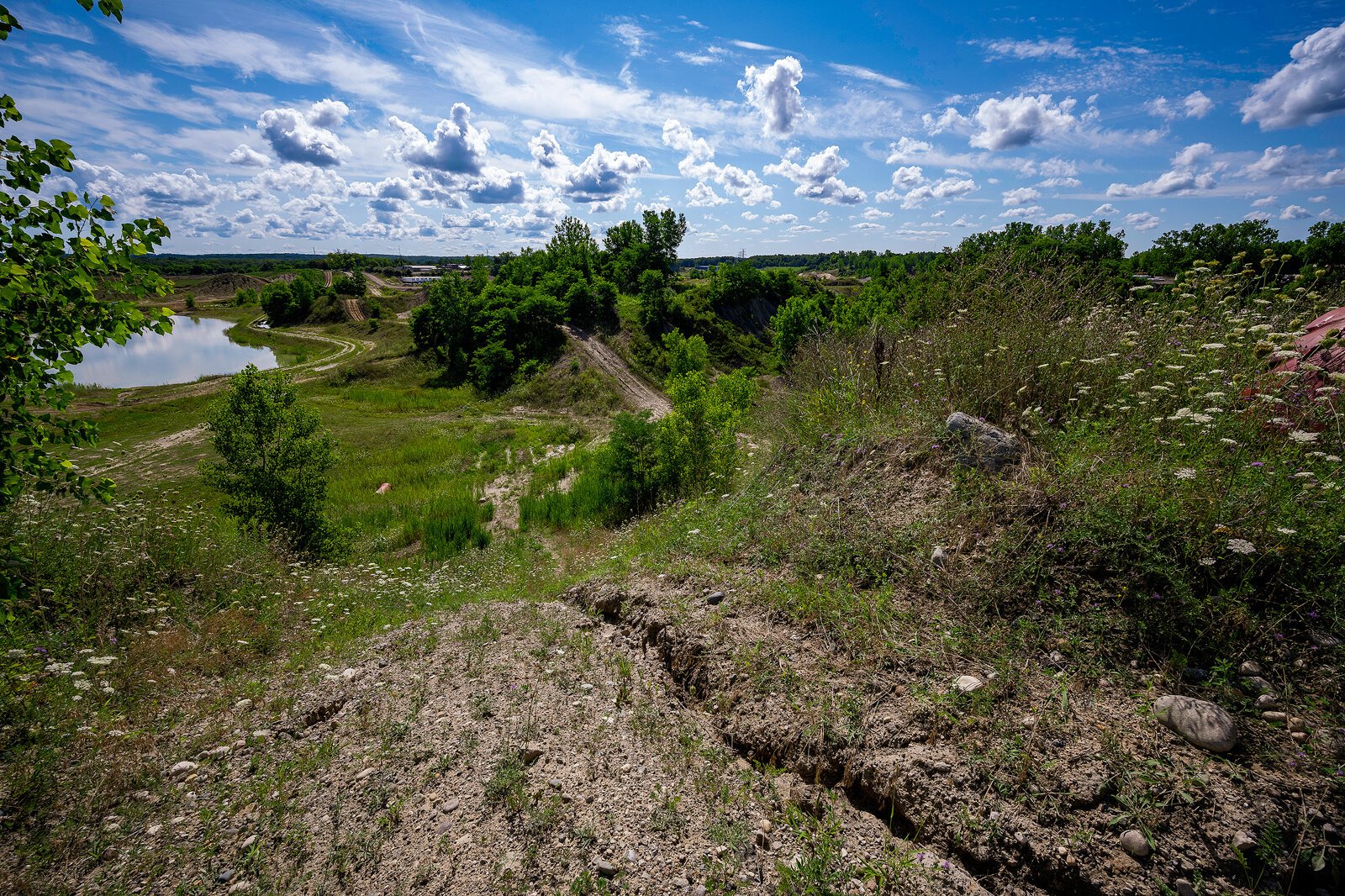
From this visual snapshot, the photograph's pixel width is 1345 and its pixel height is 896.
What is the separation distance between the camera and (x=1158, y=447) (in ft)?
16.1

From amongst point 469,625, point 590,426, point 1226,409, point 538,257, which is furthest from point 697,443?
point 538,257

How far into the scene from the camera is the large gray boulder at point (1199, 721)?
10.2ft

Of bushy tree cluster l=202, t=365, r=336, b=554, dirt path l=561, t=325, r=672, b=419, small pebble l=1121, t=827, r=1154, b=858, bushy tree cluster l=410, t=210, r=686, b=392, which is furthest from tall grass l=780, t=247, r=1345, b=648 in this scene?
bushy tree cluster l=410, t=210, r=686, b=392

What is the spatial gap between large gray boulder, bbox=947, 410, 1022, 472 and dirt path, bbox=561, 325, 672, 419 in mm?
27218

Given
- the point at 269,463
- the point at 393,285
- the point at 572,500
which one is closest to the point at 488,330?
the point at 572,500

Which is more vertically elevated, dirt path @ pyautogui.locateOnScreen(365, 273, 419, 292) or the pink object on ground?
dirt path @ pyautogui.locateOnScreen(365, 273, 419, 292)

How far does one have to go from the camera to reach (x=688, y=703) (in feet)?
16.1

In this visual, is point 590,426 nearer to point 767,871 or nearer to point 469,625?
point 469,625

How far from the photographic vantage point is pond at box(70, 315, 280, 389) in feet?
171

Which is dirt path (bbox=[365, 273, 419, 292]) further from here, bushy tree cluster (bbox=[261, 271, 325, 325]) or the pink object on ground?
the pink object on ground

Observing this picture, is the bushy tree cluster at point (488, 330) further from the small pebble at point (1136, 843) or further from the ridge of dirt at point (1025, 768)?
the small pebble at point (1136, 843)

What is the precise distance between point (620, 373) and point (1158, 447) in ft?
118

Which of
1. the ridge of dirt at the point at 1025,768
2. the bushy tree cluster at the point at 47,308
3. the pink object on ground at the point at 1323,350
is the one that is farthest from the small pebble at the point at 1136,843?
the bushy tree cluster at the point at 47,308

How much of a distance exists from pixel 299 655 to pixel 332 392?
3836cm
